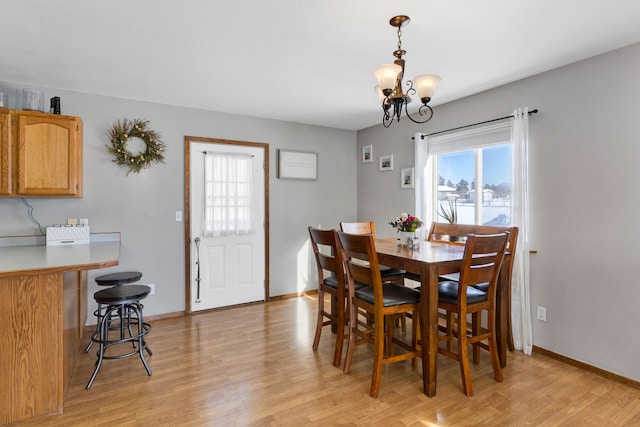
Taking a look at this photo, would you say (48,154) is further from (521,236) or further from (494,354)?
(521,236)

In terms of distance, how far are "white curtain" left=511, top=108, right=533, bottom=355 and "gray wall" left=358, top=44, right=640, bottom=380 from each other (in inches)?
2.8

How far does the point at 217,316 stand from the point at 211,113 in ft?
7.67

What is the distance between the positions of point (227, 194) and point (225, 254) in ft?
2.37

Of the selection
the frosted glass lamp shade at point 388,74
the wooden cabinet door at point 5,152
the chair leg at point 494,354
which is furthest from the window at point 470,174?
the wooden cabinet door at point 5,152

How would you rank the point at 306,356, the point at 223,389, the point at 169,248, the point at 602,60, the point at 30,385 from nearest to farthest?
the point at 30,385 < the point at 223,389 < the point at 602,60 < the point at 306,356 < the point at 169,248

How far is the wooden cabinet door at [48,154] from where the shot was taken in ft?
9.36

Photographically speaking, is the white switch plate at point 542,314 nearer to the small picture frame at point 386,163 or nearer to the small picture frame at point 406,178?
the small picture frame at point 406,178

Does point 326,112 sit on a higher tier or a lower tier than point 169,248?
higher

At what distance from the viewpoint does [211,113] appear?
4023 mm

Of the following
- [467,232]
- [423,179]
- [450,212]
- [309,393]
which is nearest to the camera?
[309,393]

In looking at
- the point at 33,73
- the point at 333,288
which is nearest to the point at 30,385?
the point at 333,288

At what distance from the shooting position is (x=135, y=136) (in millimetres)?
3596

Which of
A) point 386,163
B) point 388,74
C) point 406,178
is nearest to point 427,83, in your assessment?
point 388,74

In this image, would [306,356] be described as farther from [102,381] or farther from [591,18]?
[591,18]
